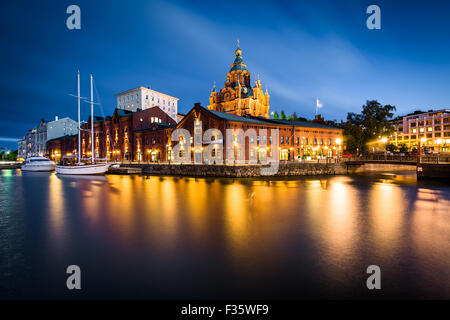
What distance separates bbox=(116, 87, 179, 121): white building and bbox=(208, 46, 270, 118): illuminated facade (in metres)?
23.3

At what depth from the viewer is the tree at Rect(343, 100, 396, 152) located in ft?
218

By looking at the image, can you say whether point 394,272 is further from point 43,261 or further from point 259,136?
point 259,136

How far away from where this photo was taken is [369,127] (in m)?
66.9

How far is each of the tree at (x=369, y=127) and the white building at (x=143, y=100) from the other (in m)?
79.7

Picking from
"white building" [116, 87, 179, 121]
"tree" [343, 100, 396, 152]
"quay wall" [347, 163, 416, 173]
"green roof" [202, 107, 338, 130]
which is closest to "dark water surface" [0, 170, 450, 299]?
"green roof" [202, 107, 338, 130]

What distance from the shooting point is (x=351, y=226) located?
11.6 metres

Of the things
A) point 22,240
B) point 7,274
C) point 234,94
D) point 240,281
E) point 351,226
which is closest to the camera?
point 240,281

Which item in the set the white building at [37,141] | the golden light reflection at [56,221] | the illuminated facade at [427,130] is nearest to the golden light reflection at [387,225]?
the golden light reflection at [56,221]

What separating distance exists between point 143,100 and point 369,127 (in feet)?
288

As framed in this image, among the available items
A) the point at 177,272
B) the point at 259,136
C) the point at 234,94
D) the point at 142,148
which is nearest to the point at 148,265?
the point at 177,272

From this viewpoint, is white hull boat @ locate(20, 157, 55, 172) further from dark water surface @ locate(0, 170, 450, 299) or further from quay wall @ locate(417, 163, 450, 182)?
quay wall @ locate(417, 163, 450, 182)

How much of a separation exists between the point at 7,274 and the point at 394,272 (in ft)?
36.8

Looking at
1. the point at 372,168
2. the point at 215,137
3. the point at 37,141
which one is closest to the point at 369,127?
the point at 372,168

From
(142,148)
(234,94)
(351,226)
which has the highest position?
(234,94)
